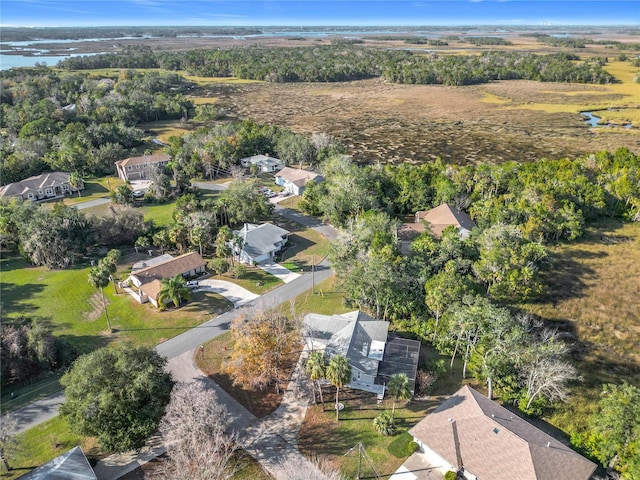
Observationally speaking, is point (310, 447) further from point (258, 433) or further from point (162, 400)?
point (162, 400)

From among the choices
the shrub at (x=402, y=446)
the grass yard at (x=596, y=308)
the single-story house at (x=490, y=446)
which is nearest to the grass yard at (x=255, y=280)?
the shrub at (x=402, y=446)

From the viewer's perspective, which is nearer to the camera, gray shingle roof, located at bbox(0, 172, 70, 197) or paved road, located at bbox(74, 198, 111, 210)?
paved road, located at bbox(74, 198, 111, 210)

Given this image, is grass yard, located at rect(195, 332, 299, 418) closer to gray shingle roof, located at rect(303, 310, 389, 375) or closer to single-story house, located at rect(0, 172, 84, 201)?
gray shingle roof, located at rect(303, 310, 389, 375)

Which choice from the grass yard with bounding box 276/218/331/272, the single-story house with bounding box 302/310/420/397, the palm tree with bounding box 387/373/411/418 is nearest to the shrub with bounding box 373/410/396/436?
the palm tree with bounding box 387/373/411/418

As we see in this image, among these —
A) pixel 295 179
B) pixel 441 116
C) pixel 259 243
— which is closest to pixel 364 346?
pixel 259 243

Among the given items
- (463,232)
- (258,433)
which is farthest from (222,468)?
(463,232)

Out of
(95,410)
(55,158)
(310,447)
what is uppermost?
(55,158)
